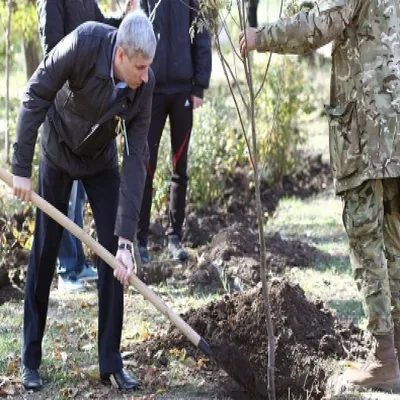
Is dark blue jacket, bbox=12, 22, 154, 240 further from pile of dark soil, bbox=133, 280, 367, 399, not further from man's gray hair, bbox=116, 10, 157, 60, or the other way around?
pile of dark soil, bbox=133, 280, 367, 399

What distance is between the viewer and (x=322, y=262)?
7.42 metres

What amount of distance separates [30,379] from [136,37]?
1.87 metres

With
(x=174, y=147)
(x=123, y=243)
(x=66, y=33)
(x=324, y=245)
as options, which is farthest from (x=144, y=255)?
(x=123, y=243)

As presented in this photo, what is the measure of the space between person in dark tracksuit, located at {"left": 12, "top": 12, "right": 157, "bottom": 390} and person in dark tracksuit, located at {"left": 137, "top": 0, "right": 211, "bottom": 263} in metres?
2.19

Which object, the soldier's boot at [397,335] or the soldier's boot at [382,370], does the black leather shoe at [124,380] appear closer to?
the soldier's boot at [382,370]

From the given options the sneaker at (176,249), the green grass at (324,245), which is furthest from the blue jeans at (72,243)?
the green grass at (324,245)

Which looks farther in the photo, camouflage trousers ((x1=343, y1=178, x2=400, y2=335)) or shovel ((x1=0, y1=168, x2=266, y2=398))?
camouflage trousers ((x1=343, y1=178, x2=400, y2=335))

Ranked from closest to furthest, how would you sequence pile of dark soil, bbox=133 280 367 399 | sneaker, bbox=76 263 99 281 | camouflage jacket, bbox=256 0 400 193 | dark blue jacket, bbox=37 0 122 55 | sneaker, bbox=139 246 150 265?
camouflage jacket, bbox=256 0 400 193 < pile of dark soil, bbox=133 280 367 399 < dark blue jacket, bbox=37 0 122 55 < sneaker, bbox=76 263 99 281 < sneaker, bbox=139 246 150 265

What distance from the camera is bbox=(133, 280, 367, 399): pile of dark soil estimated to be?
5.12 metres

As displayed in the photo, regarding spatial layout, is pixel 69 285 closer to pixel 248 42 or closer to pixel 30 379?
pixel 30 379

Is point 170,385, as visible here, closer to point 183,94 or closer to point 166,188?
point 183,94

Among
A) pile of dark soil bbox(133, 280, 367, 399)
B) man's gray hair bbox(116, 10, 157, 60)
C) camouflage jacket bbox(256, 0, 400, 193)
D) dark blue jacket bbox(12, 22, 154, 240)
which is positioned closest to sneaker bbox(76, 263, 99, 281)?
pile of dark soil bbox(133, 280, 367, 399)

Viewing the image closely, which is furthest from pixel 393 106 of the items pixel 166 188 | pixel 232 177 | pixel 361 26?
pixel 232 177

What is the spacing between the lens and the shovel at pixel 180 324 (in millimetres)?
4469
